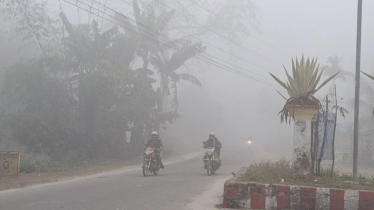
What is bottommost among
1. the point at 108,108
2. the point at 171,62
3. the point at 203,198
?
the point at 203,198

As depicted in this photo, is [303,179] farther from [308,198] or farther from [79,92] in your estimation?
[79,92]

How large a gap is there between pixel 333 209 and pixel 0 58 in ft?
92.9

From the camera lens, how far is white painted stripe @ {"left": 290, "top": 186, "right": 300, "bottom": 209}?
8.16 metres

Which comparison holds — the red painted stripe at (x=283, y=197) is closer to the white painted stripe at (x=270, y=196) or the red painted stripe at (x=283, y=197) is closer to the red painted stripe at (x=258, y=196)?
the white painted stripe at (x=270, y=196)

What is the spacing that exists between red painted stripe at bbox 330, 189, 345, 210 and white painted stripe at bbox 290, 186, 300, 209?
0.58 metres

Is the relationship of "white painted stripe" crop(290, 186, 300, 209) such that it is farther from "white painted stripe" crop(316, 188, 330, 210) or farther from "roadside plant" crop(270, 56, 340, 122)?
"roadside plant" crop(270, 56, 340, 122)

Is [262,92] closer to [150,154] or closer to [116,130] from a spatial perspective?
[116,130]

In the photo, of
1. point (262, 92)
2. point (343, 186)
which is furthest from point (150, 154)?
point (262, 92)

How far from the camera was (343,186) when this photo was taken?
831 cm

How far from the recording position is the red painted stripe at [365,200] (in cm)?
775

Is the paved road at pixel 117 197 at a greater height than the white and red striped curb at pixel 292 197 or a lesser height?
lesser

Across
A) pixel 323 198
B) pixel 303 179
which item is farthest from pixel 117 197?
pixel 323 198

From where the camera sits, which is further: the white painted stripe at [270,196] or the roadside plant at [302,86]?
the roadside plant at [302,86]

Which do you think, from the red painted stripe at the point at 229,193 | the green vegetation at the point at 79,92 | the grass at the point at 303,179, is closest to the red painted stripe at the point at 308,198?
the grass at the point at 303,179
